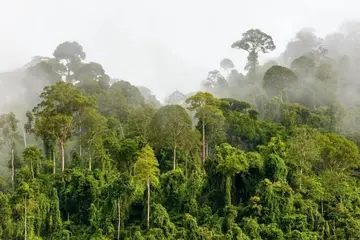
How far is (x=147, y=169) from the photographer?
93.1ft

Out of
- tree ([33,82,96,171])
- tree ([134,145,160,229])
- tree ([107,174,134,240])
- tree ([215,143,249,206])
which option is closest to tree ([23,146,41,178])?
tree ([33,82,96,171])

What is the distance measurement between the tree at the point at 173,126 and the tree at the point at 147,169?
4910 millimetres

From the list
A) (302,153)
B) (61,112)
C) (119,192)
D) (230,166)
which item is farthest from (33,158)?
(302,153)

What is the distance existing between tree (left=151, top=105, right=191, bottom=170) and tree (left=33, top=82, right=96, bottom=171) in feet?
18.0

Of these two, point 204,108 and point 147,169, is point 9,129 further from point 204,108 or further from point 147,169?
point 204,108

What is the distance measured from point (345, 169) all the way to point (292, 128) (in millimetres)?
8728

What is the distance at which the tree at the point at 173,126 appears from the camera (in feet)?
111

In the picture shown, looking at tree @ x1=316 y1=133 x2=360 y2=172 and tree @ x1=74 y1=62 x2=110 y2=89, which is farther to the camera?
tree @ x1=74 y1=62 x2=110 y2=89

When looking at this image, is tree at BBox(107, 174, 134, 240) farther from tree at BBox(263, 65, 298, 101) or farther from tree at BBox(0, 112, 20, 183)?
tree at BBox(263, 65, 298, 101)

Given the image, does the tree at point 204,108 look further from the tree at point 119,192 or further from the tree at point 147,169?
the tree at point 119,192

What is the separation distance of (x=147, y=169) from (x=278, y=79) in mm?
34126

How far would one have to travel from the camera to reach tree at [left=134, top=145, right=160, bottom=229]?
2817 cm

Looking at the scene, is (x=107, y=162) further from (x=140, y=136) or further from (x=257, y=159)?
(x=257, y=159)

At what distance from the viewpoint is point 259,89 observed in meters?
64.7
